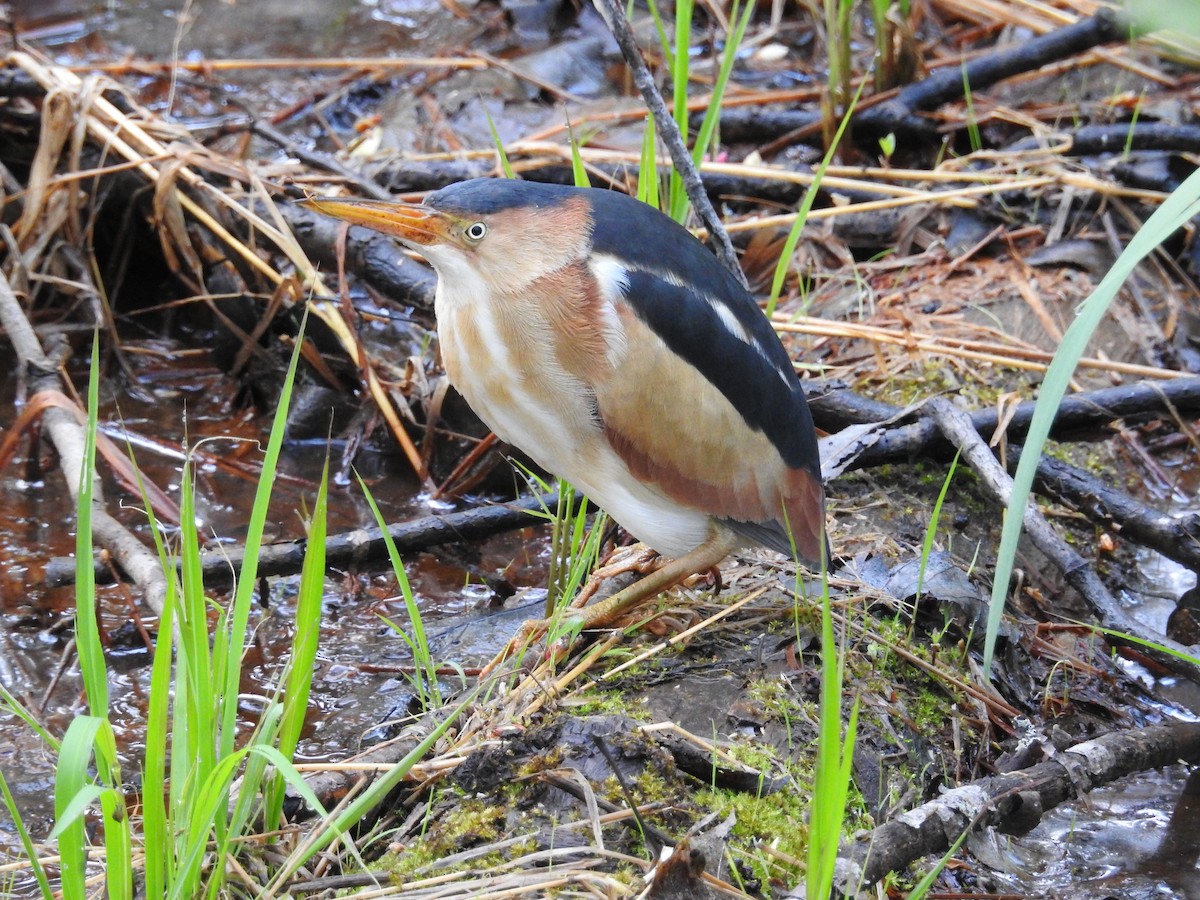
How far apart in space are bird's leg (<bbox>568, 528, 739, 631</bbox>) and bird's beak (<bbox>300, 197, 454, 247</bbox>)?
79 cm

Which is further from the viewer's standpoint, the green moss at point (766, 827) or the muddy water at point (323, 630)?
the muddy water at point (323, 630)

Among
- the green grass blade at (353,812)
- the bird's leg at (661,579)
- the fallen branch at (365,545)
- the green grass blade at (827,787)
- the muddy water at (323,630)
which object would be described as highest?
the green grass blade at (827,787)

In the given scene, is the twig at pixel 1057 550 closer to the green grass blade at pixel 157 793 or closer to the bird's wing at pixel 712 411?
the bird's wing at pixel 712 411

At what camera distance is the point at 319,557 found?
196 centimetres

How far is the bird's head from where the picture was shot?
239 centimetres

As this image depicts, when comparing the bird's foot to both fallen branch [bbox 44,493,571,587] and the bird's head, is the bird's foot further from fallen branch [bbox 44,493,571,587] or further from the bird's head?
the bird's head

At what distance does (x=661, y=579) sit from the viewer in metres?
2.58

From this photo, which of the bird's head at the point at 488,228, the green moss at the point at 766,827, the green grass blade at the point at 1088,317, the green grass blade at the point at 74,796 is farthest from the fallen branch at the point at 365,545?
the green grass blade at the point at 1088,317

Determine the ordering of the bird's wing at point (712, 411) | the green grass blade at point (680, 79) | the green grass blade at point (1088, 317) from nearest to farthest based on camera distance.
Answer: the green grass blade at point (1088, 317), the bird's wing at point (712, 411), the green grass blade at point (680, 79)

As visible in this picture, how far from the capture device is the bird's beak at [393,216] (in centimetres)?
238

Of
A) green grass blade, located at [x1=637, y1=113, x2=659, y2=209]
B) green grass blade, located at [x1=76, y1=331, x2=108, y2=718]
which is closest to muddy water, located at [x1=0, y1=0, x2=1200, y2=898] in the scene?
green grass blade, located at [x1=76, y1=331, x2=108, y2=718]

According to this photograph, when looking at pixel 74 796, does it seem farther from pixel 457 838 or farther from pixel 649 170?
pixel 649 170

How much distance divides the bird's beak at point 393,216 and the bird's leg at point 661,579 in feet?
2.61

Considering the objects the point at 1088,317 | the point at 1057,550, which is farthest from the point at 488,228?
the point at 1057,550
